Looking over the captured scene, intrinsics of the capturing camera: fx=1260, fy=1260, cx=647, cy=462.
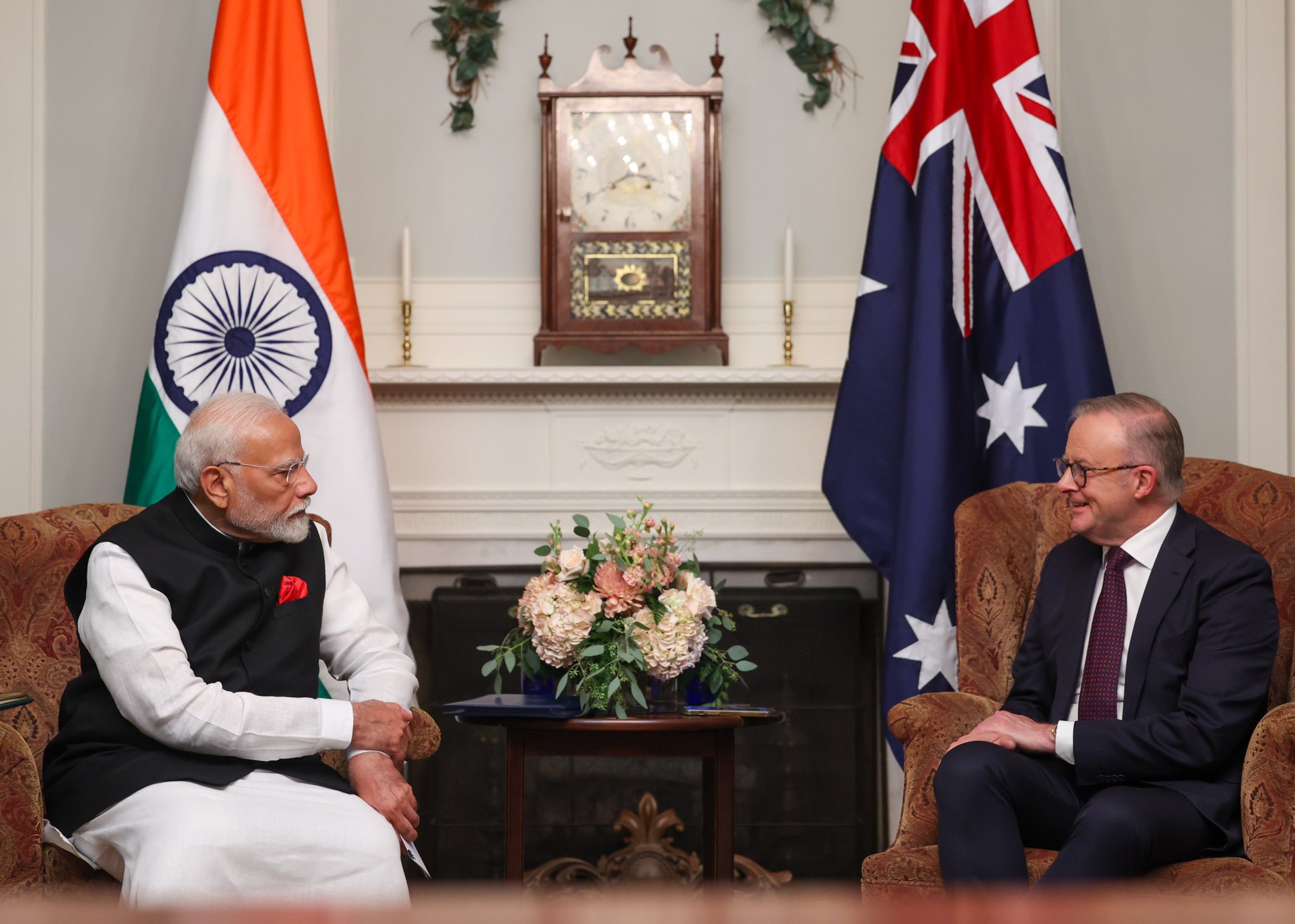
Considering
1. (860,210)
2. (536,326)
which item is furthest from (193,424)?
(860,210)

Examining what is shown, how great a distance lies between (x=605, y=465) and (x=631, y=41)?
1.26 metres

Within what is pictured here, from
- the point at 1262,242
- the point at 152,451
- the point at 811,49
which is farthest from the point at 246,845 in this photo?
the point at 1262,242

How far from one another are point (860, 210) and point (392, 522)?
5.57 ft

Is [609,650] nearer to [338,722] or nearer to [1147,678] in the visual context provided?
[338,722]

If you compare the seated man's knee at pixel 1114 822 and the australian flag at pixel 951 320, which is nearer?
the seated man's knee at pixel 1114 822

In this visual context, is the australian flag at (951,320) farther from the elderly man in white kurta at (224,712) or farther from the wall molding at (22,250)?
the wall molding at (22,250)

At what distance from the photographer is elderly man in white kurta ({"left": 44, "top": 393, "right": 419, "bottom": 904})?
→ 1.95 m

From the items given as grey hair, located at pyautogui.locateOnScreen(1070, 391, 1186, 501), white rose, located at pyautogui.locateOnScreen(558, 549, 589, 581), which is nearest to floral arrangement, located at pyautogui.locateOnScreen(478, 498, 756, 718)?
white rose, located at pyautogui.locateOnScreen(558, 549, 589, 581)

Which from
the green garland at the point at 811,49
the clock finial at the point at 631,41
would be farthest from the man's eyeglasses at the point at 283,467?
the green garland at the point at 811,49

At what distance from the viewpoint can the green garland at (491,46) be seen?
150 inches

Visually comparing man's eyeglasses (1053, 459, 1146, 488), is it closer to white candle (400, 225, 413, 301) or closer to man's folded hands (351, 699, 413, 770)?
man's folded hands (351, 699, 413, 770)

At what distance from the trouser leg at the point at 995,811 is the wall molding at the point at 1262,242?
5.49 feet

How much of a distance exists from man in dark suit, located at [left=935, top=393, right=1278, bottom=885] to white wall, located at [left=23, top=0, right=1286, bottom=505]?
1.34m

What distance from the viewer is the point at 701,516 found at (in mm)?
3775
